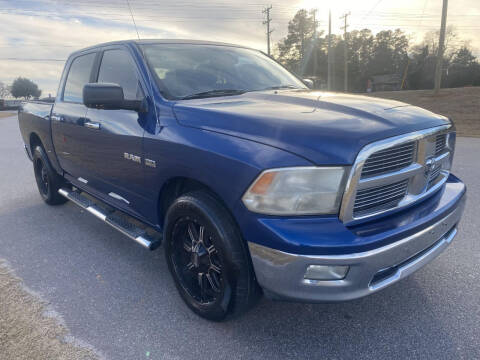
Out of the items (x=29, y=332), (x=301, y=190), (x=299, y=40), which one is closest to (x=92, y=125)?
(x=29, y=332)

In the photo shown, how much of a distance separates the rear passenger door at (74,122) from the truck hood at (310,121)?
4.77ft

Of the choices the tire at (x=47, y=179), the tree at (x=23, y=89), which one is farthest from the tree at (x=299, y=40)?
the tree at (x=23, y=89)

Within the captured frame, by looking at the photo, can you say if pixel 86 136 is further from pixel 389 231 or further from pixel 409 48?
pixel 409 48

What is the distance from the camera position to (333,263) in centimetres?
183

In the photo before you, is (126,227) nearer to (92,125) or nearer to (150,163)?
(150,163)

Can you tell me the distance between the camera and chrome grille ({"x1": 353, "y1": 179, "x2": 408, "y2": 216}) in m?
1.97

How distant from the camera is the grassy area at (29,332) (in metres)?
2.20

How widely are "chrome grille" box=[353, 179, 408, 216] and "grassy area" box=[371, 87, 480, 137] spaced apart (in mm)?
10900

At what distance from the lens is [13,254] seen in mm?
3539

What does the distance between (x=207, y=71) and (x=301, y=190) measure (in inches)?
67.3

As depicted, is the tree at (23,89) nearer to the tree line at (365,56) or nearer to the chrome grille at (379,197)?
the tree line at (365,56)

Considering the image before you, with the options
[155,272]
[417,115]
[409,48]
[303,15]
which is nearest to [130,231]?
[155,272]

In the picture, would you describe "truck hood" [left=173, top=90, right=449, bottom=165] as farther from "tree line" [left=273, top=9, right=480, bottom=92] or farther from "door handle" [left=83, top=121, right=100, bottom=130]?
"tree line" [left=273, top=9, right=480, bottom=92]

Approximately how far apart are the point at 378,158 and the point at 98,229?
125 inches
